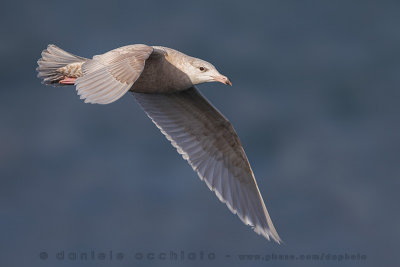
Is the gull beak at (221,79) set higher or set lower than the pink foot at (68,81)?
lower

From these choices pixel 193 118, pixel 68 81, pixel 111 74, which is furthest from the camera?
pixel 193 118

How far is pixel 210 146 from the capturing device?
902 centimetres

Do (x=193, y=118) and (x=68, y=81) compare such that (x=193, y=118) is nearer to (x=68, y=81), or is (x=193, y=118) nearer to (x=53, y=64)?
(x=68, y=81)

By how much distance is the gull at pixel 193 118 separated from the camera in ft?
26.6

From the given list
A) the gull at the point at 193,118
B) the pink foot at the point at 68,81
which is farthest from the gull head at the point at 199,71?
the pink foot at the point at 68,81

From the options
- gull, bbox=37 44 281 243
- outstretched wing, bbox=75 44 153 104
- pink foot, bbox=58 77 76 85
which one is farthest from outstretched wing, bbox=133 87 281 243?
outstretched wing, bbox=75 44 153 104

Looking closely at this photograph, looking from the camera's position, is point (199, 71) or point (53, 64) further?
point (53, 64)

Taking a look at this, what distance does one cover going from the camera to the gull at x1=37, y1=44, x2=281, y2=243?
319 inches

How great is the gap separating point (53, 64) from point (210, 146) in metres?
2.09

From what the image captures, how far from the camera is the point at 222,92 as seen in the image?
16797 millimetres

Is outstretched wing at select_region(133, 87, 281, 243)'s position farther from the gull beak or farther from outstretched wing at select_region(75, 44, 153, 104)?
outstretched wing at select_region(75, 44, 153, 104)

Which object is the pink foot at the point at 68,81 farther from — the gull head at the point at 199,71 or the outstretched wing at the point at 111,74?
the gull head at the point at 199,71

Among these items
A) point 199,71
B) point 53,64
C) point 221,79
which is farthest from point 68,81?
point 221,79

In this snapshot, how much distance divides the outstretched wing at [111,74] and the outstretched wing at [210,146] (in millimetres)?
1414
